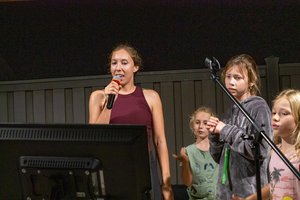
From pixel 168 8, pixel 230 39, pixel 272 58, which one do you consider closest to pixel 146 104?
pixel 168 8

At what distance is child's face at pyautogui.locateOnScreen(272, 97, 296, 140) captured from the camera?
2.40m

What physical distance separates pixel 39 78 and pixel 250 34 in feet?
6.02

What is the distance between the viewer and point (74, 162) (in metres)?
1.59

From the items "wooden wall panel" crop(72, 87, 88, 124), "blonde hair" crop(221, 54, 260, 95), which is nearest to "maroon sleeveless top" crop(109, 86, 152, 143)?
"blonde hair" crop(221, 54, 260, 95)

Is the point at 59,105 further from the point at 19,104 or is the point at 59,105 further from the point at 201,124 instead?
the point at 201,124

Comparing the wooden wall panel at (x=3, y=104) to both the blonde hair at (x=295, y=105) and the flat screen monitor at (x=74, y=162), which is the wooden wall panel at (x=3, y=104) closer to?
the blonde hair at (x=295, y=105)

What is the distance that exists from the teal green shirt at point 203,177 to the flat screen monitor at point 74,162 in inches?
79.9

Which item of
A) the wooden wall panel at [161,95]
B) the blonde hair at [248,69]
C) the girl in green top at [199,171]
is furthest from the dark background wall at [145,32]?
the blonde hair at [248,69]

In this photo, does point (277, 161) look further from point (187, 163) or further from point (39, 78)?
point (39, 78)

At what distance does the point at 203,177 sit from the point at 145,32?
1.39 m

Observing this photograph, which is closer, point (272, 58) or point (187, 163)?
point (187, 163)

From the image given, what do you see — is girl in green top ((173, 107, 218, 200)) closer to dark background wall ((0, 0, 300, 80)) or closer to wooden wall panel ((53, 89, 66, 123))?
dark background wall ((0, 0, 300, 80))

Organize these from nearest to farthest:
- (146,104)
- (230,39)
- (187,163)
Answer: (146,104) → (187,163) → (230,39)

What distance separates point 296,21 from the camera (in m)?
4.39
